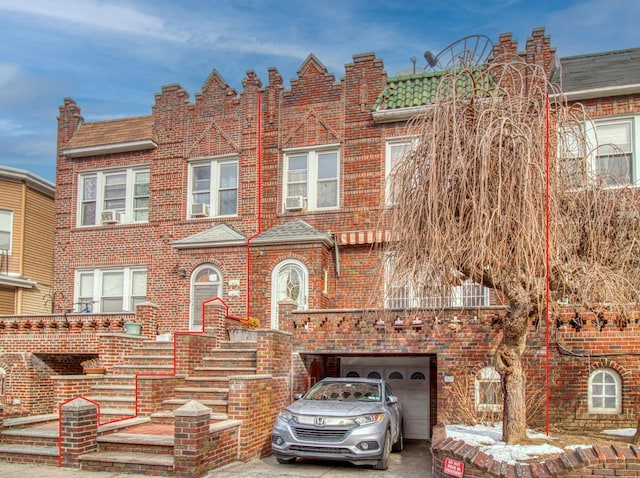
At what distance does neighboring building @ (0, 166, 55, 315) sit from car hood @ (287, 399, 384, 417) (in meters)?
13.6

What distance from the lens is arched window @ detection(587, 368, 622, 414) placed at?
11219mm

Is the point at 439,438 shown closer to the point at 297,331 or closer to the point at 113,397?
the point at 297,331

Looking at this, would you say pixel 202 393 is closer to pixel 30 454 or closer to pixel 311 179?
pixel 30 454

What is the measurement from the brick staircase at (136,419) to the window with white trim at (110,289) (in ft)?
14.5

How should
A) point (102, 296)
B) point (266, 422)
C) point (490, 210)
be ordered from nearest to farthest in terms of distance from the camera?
point (490, 210) → point (266, 422) → point (102, 296)

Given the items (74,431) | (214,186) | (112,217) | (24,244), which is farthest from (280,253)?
(24,244)

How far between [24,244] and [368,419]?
1641 centimetres

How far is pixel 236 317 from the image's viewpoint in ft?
52.5

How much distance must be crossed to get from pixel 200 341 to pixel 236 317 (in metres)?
2.53

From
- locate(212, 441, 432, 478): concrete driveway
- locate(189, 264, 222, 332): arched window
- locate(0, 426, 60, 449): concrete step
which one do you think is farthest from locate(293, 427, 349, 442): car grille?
locate(189, 264, 222, 332): arched window

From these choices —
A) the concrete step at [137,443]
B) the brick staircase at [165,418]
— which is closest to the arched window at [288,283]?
the brick staircase at [165,418]

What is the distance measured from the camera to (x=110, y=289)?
19.0 m

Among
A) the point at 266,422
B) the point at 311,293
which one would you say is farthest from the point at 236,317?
the point at 266,422

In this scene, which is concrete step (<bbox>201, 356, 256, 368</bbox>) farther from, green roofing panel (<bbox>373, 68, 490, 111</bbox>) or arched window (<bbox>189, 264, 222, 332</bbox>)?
green roofing panel (<bbox>373, 68, 490, 111</bbox>)
